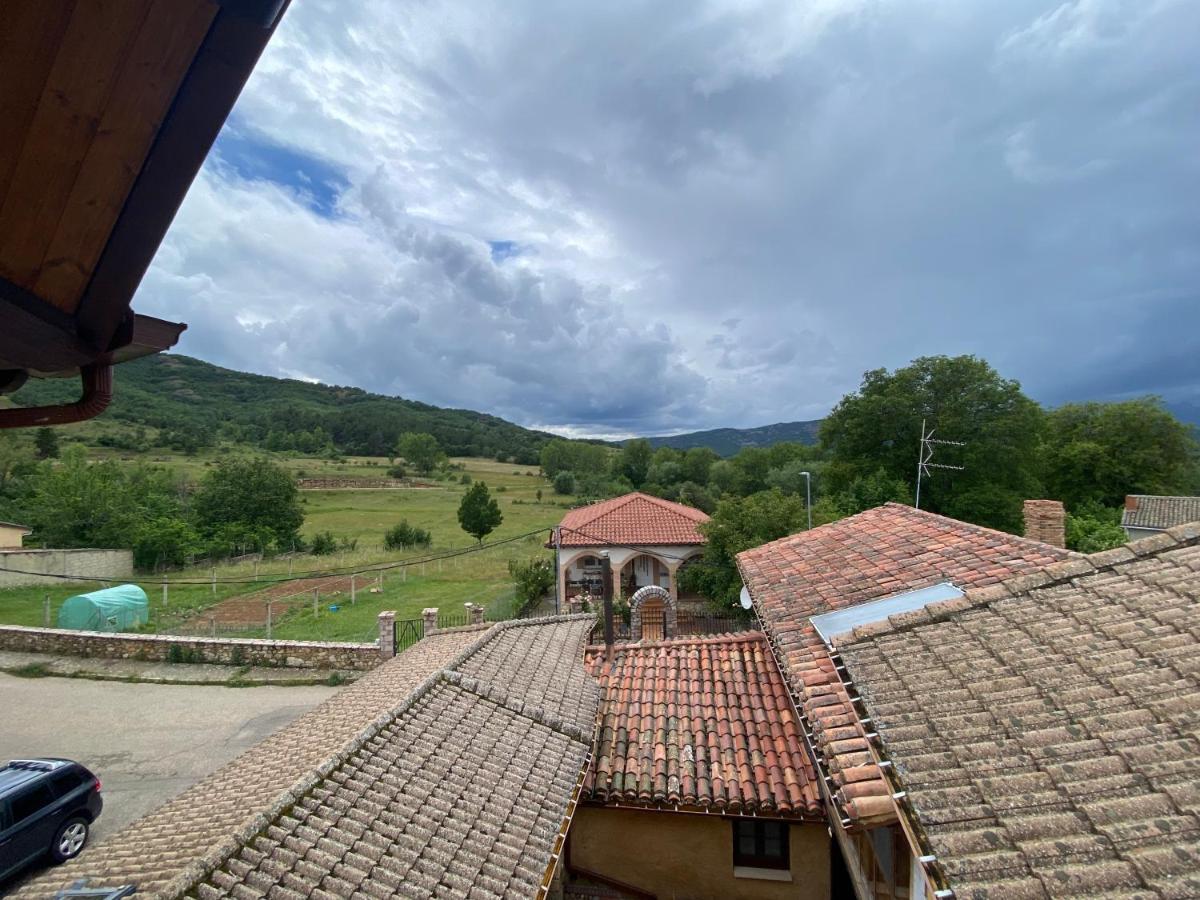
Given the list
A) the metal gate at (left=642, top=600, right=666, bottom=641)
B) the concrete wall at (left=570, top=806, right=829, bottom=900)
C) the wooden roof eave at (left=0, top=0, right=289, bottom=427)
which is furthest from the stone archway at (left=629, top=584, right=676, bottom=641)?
the wooden roof eave at (left=0, top=0, right=289, bottom=427)

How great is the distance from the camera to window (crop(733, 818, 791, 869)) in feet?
22.7

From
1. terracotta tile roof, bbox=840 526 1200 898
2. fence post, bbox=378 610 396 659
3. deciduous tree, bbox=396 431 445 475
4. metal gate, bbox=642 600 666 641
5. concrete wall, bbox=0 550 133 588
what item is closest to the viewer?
terracotta tile roof, bbox=840 526 1200 898

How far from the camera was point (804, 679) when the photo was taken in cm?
573

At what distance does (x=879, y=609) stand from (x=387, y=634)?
42.1 ft

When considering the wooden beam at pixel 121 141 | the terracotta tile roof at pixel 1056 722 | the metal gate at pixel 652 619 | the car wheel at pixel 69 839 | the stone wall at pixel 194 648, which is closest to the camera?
the wooden beam at pixel 121 141

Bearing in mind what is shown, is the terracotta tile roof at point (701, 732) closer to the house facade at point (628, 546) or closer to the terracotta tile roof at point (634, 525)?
the house facade at point (628, 546)

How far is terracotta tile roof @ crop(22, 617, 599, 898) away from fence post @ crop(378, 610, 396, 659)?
7989 mm

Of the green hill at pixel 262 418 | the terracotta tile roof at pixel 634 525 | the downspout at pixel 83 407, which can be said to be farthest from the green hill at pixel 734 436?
the downspout at pixel 83 407

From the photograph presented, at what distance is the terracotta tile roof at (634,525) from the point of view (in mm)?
21922

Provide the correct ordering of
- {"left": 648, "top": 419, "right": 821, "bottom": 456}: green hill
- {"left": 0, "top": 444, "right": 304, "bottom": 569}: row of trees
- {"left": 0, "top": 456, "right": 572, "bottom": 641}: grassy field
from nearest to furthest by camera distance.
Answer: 1. {"left": 0, "top": 456, "right": 572, "bottom": 641}: grassy field
2. {"left": 0, "top": 444, "right": 304, "bottom": 569}: row of trees
3. {"left": 648, "top": 419, "right": 821, "bottom": 456}: green hill

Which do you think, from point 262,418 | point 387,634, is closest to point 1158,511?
point 387,634

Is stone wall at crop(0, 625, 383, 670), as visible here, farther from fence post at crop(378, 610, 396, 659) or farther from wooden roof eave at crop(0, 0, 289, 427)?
wooden roof eave at crop(0, 0, 289, 427)

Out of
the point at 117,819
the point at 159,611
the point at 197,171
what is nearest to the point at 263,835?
the point at 197,171

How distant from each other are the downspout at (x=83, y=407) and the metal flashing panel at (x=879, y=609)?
6.09 metres
